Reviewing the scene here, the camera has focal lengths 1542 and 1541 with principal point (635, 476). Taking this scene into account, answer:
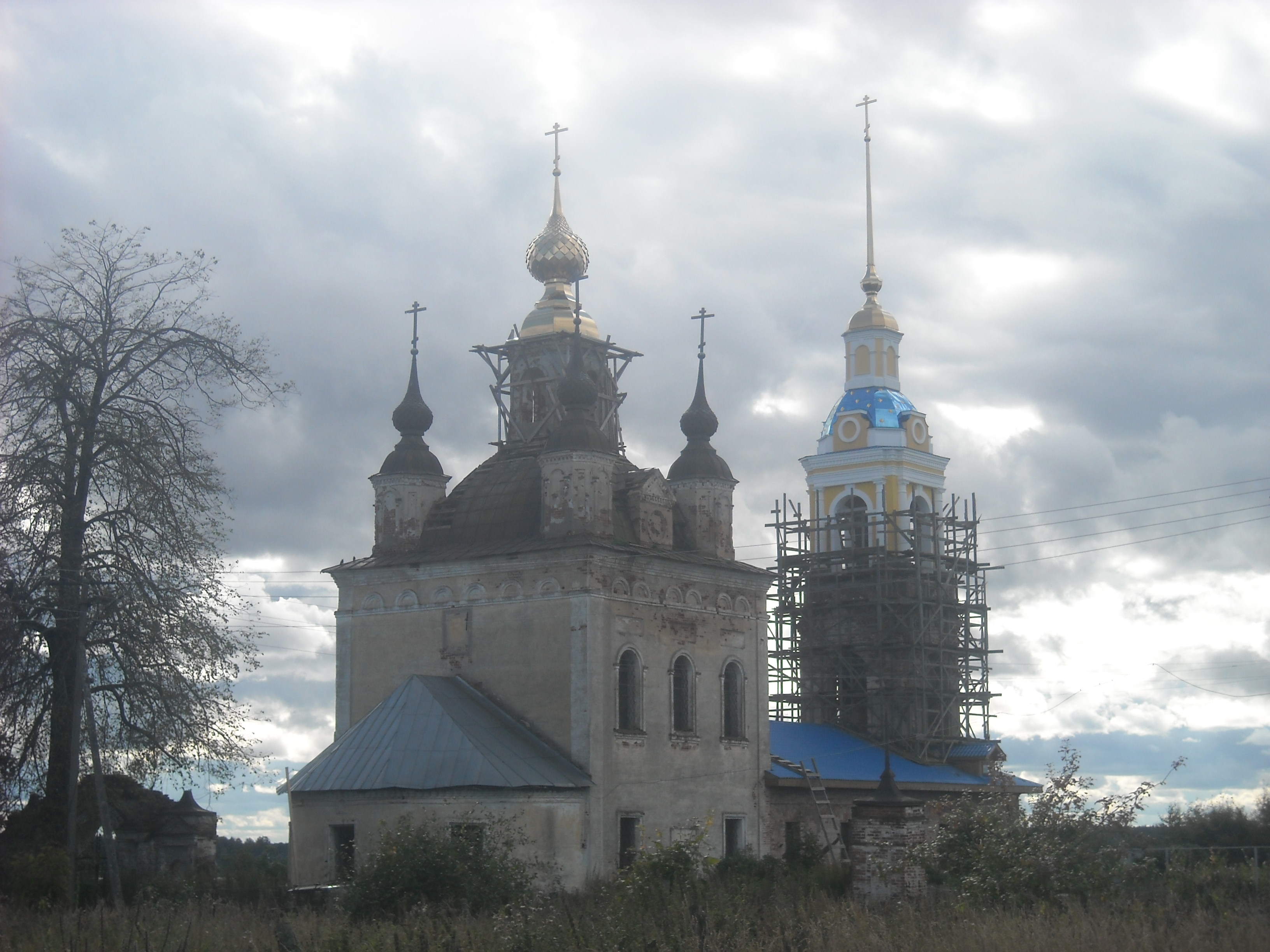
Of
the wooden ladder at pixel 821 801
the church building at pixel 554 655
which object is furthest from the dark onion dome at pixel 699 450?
the wooden ladder at pixel 821 801

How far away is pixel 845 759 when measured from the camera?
32.7 metres

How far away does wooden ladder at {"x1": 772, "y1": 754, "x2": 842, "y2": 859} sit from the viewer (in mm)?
29000

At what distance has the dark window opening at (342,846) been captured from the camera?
913 inches

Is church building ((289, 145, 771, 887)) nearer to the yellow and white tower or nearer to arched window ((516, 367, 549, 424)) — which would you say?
arched window ((516, 367, 549, 424))

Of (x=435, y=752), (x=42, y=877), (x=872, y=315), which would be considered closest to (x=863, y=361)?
(x=872, y=315)

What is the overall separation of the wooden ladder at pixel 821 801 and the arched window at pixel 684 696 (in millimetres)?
3052

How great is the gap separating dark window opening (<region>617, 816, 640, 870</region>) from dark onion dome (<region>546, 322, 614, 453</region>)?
6.19 metres

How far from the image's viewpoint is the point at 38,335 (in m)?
18.2

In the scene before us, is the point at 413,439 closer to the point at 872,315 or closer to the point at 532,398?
the point at 532,398

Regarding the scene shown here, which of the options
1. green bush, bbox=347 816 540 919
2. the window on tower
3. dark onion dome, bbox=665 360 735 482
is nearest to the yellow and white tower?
the window on tower

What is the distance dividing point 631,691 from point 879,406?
18.0 m

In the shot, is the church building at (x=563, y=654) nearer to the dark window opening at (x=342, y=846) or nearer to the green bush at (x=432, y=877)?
the dark window opening at (x=342, y=846)

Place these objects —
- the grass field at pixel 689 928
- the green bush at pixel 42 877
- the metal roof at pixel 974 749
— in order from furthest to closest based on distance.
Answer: the metal roof at pixel 974 749 < the green bush at pixel 42 877 < the grass field at pixel 689 928

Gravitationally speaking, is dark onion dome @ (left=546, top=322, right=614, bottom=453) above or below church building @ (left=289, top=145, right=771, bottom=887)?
above
